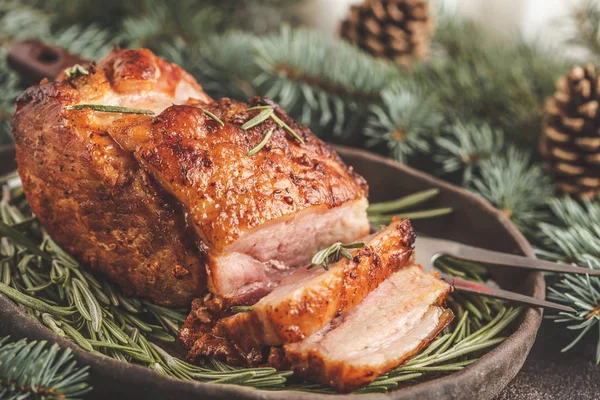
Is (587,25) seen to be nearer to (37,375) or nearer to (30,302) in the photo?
(30,302)

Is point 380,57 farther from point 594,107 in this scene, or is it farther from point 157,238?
point 157,238

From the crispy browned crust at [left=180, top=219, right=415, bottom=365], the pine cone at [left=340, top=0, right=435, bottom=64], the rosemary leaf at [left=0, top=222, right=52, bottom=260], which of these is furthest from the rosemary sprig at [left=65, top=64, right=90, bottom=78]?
the pine cone at [left=340, top=0, right=435, bottom=64]

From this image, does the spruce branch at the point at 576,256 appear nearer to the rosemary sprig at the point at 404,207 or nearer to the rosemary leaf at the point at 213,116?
the rosemary sprig at the point at 404,207

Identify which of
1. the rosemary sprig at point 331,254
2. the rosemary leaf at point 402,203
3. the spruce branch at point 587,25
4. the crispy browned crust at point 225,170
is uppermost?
the spruce branch at point 587,25

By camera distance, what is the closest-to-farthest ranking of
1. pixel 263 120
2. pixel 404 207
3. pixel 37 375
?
pixel 37 375 < pixel 263 120 < pixel 404 207

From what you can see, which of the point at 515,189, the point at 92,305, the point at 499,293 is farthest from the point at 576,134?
the point at 92,305

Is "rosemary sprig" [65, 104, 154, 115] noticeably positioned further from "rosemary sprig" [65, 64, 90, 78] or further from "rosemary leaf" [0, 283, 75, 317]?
"rosemary leaf" [0, 283, 75, 317]

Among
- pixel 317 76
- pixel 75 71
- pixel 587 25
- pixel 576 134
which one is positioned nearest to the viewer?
pixel 75 71

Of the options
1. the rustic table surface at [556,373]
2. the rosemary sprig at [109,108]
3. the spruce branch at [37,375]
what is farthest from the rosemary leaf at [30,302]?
the rustic table surface at [556,373]
